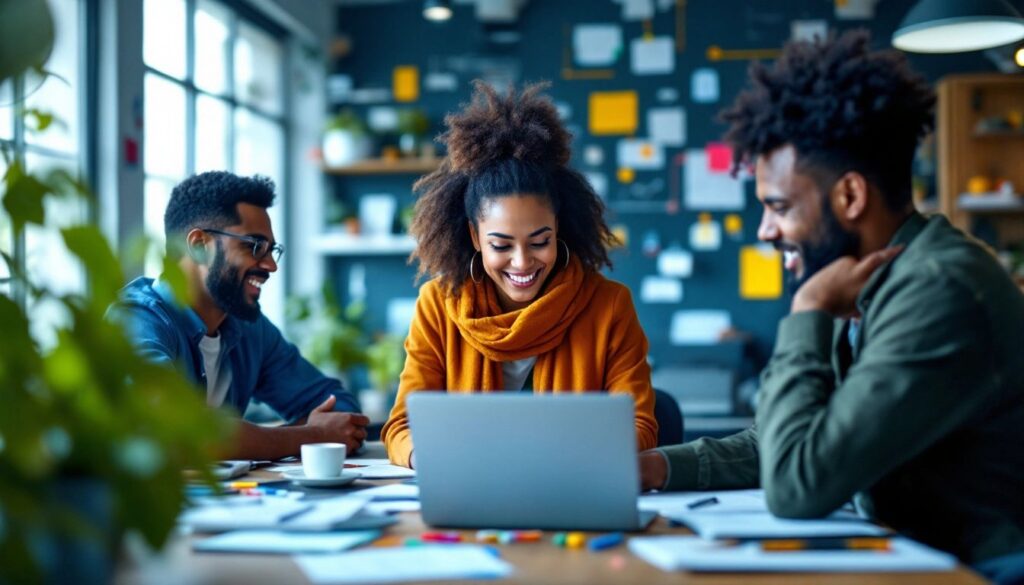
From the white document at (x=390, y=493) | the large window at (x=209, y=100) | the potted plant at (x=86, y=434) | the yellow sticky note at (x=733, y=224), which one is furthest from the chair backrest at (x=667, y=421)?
the yellow sticky note at (x=733, y=224)

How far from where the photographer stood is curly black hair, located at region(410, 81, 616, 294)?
2.19 meters

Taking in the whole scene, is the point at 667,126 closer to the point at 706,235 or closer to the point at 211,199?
the point at 706,235

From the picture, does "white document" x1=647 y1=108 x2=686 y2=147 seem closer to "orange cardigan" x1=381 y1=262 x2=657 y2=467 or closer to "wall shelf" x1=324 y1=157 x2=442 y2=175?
"wall shelf" x1=324 y1=157 x2=442 y2=175

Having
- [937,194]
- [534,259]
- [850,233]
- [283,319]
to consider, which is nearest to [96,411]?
[850,233]

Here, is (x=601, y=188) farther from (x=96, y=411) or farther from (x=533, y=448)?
(x=96, y=411)

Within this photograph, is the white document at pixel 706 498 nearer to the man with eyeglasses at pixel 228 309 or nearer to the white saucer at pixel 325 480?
the white saucer at pixel 325 480

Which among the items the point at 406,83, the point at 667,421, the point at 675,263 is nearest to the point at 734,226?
the point at 675,263

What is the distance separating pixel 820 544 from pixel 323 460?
32.5 inches

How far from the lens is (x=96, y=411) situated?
2.78ft

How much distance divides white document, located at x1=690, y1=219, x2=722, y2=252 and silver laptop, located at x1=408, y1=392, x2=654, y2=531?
4.09m

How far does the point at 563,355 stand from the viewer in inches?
83.4

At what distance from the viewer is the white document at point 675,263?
531cm

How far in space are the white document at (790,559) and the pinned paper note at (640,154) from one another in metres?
4.30

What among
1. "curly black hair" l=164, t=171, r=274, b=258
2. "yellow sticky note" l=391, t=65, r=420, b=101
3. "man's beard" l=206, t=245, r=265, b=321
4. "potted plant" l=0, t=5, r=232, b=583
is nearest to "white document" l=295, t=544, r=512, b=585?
"potted plant" l=0, t=5, r=232, b=583
